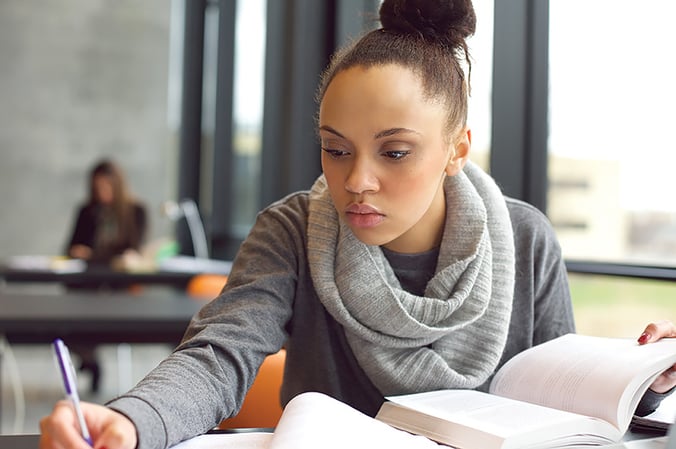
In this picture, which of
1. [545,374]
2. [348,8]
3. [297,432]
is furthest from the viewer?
[348,8]

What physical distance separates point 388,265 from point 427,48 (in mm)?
329

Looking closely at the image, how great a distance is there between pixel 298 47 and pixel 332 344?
3.51 m

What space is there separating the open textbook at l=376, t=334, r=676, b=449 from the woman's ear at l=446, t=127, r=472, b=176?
0.31 m

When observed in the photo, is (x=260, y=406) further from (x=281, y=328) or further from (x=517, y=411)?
(x=517, y=411)

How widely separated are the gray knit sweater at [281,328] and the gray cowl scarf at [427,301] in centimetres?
6

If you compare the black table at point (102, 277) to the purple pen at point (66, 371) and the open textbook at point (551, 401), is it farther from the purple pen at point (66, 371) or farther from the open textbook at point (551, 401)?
the purple pen at point (66, 371)

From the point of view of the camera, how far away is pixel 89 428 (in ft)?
2.65

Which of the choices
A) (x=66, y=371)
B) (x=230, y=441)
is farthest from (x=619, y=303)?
(x=66, y=371)

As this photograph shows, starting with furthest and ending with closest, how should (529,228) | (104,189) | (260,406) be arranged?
(104,189), (260,406), (529,228)

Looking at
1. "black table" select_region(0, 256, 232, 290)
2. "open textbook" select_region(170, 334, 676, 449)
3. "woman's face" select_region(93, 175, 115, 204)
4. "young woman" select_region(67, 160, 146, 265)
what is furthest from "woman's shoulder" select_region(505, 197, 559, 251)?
"woman's face" select_region(93, 175, 115, 204)

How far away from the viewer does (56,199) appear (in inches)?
270

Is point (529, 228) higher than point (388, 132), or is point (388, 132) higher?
point (388, 132)

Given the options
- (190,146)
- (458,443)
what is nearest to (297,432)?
(458,443)

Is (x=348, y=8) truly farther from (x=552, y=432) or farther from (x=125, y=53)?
(x=552, y=432)
